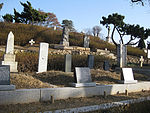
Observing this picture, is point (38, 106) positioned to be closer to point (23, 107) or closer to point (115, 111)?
point (23, 107)

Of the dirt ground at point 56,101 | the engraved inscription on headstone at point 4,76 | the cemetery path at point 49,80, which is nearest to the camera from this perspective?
the dirt ground at point 56,101

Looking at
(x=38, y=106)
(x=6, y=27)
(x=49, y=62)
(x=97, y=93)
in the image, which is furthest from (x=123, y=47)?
(x=6, y=27)

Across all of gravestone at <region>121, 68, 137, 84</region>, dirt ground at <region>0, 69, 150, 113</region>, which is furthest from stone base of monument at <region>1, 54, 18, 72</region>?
gravestone at <region>121, 68, 137, 84</region>

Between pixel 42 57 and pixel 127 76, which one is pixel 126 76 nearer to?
pixel 127 76

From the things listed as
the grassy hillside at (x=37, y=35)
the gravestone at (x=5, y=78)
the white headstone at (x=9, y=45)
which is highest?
the grassy hillside at (x=37, y=35)

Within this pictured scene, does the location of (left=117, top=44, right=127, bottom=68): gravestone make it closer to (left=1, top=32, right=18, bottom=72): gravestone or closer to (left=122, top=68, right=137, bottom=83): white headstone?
(left=122, top=68, right=137, bottom=83): white headstone

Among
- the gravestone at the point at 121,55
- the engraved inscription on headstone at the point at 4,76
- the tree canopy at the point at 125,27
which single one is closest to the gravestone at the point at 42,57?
the engraved inscription on headstone at the point at 4,76

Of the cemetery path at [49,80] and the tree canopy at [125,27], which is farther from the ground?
the tree canopy at [125,27]

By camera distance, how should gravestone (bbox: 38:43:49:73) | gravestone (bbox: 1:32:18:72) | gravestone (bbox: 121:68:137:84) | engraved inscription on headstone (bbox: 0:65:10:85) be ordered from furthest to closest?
gravestone (bbox: 1:32:18:72)
gravestone (bbox: 38:43:49:73)
gravestone (bbox: 121:68:137:84)
engraved inscription on headstone (bbox: 0:65:10:85)

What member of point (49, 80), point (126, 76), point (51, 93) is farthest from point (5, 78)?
point (126, 76)

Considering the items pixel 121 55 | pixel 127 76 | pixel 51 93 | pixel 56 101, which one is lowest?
pixel 56 101

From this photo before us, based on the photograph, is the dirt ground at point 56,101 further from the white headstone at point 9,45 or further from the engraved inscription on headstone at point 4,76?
the white headstone at point 9,45

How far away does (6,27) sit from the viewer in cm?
2705

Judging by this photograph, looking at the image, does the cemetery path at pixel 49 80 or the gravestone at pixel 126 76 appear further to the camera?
the gravestone at pixel 126 76
